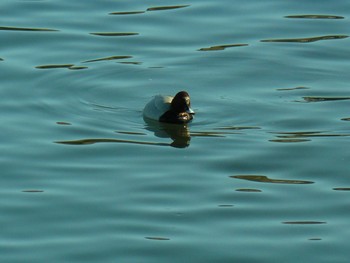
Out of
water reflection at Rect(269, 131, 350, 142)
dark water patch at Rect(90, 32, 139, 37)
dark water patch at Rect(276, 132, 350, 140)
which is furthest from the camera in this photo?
dark water patch at Rect(90, 32, 139, 37)

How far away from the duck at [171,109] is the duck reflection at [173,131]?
0.06m

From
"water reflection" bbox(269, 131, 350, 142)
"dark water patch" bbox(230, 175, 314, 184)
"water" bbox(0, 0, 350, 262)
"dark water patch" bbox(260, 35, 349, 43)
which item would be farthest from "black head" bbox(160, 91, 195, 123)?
"dark water patch" bbox(260, 35, 349, 43)

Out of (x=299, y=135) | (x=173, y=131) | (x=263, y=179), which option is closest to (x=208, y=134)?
(x=173, y=131)

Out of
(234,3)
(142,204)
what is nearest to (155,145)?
(142,204)

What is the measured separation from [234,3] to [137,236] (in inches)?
390

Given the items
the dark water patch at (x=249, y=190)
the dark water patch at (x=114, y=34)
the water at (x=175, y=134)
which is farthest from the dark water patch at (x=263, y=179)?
the dark water patch at (x=114, y=34)

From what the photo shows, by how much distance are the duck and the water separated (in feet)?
0.46

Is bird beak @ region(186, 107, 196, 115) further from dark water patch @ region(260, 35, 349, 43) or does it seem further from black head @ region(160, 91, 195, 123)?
dark water patch @ region(260, 35, 349, 43)

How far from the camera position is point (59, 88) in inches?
670

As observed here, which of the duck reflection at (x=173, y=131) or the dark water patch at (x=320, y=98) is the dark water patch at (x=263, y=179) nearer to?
the duck reflection at (x=173, y=131)

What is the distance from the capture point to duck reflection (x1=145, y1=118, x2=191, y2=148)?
50.0 feet

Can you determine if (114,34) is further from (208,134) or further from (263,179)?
(263,179)

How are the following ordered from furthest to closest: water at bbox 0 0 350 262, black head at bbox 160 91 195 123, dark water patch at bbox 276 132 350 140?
1. black head at bbox 160 91 195 123
2. dark water patch at bbox 276 132 350 140
3. water at bbox 0 0 350 262

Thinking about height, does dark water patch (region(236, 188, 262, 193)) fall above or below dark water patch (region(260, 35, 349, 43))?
below
